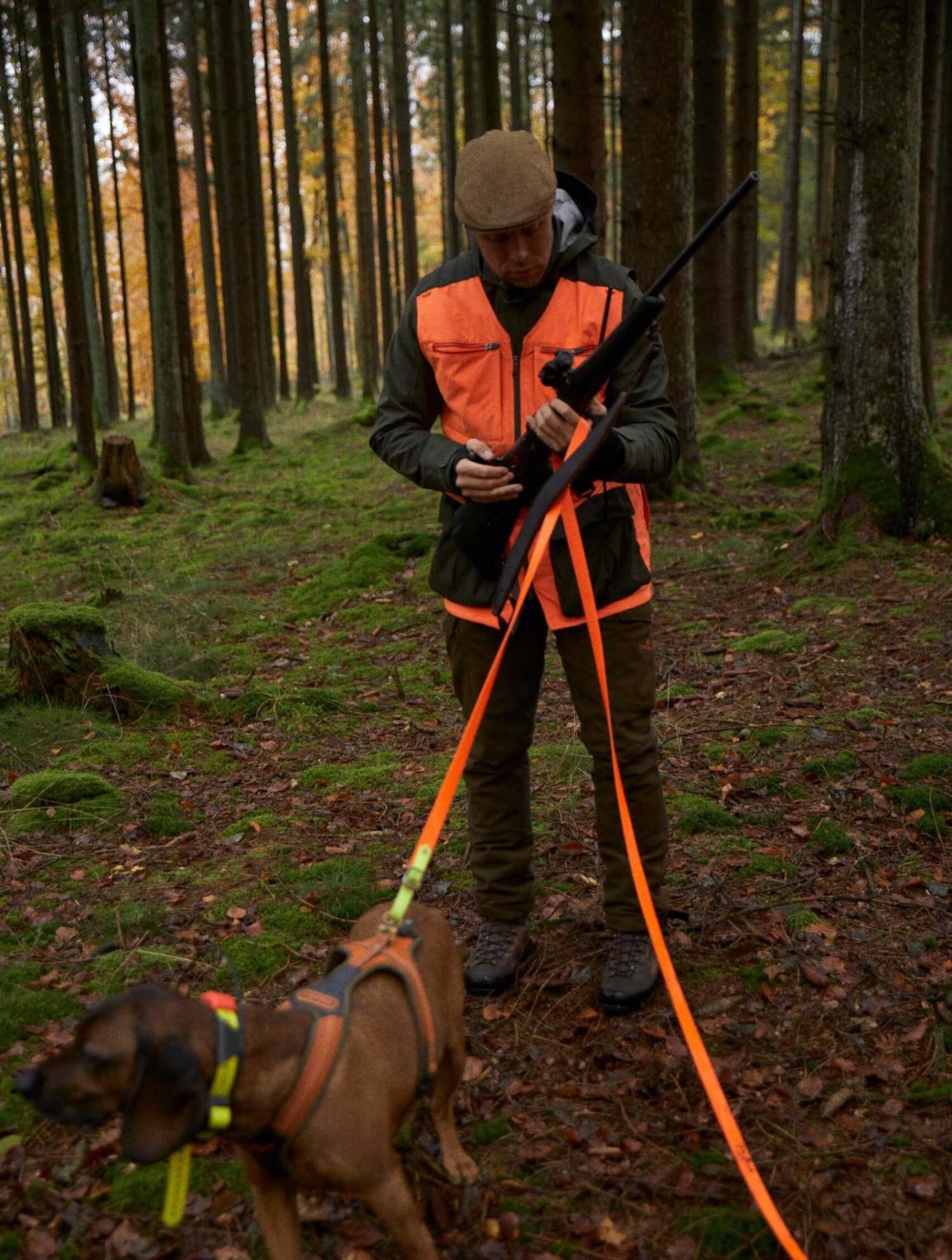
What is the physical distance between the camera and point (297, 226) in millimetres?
25484

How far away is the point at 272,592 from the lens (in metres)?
10.0

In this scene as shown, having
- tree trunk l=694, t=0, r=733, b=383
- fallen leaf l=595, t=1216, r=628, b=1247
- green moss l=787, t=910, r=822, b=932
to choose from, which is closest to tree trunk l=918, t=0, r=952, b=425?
tree trunk l=694, t=0, r=733, b=383

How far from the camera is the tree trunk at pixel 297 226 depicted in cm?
2336

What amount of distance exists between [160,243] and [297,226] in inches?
431

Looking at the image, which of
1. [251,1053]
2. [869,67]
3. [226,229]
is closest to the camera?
[251,1053]

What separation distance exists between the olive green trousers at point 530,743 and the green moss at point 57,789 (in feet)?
8.28

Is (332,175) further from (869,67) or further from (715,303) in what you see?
(869,67)

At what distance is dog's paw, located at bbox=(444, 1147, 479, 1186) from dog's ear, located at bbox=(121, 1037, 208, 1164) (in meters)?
1.20

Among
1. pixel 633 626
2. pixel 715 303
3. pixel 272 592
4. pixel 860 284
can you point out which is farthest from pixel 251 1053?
pixel 715 303

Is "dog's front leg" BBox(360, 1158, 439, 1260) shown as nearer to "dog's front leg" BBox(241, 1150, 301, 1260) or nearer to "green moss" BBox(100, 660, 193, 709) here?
"dog's front leg" BBox(241, 1150, 301, 1260)

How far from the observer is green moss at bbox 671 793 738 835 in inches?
196

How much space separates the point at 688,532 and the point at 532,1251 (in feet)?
25.8

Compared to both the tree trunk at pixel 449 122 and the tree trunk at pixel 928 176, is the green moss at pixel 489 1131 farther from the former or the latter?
the tree trunk at pixel 449 122

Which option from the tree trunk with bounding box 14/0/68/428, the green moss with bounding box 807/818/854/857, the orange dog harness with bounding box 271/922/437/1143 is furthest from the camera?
the tree trunk with bounding box 14/0/68/428
